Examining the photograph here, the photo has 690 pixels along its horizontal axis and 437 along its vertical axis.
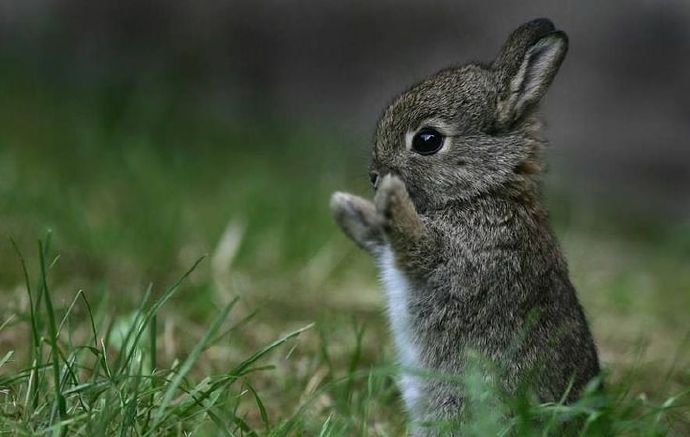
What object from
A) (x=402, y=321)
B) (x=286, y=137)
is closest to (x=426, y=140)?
(x=402, y=321)

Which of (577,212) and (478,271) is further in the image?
(577,212)

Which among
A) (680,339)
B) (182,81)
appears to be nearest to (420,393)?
(680,339)

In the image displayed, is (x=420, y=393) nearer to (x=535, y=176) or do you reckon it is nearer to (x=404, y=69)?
(x=535, y=176)

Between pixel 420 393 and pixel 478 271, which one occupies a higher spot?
pixel 478 271

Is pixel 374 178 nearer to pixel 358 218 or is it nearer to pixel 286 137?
pixel 358 218

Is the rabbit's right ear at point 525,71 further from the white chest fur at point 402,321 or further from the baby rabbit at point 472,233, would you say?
the white chest fur at point 402,321

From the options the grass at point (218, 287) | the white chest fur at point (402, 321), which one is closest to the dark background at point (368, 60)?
the grass at point (218, 287)

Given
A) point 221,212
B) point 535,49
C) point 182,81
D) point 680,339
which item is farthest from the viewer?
point 182,81

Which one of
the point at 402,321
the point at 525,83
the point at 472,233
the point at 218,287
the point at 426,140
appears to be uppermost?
the point at 525,83
